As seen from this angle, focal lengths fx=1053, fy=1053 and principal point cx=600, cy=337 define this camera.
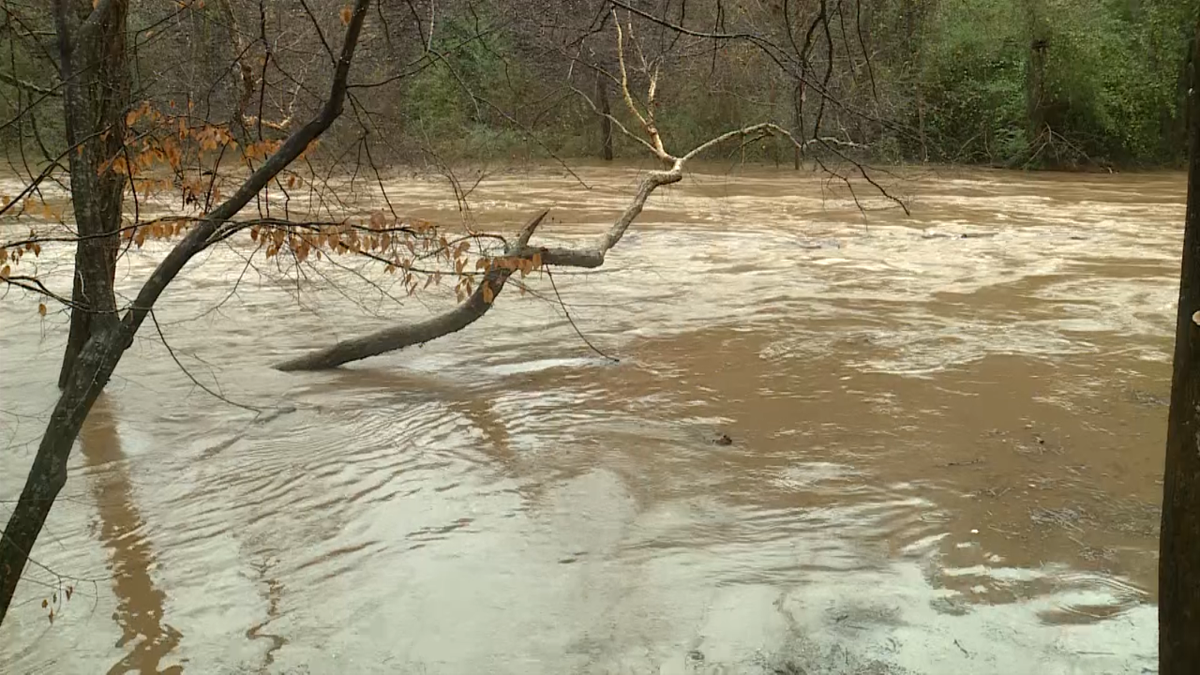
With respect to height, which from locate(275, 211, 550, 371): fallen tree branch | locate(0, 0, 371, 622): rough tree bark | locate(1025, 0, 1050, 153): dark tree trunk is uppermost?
locate(1025, 0, 1050, 153): dark tree trunk

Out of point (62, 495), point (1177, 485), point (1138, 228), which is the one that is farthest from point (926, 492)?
point (1138, 228)

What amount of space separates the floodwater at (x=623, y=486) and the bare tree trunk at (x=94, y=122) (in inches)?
36.8

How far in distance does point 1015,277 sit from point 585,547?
33.7 feet

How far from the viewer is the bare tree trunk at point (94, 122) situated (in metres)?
4.57

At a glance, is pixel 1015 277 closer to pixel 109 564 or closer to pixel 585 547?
pixel 585 547

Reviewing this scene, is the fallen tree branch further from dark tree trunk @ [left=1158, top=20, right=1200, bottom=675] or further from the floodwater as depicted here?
dark tree trunk @ [left=1158, top=20, right=1200, bottom=675]

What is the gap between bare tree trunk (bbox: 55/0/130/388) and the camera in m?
4.57

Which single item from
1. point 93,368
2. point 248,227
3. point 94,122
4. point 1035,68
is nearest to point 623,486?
point 248,227

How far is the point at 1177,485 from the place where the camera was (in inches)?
123

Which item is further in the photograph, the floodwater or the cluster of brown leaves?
the floodwater

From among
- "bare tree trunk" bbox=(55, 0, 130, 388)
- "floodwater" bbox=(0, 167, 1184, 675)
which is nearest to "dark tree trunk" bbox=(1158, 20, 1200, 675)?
"floodwater" bbox=(0, 167, 1184, 675)

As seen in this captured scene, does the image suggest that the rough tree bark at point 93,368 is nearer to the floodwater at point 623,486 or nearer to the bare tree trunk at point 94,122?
the bare tree trunk at point 94,122

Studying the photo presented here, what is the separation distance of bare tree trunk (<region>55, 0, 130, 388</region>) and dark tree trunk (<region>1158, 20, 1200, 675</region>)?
11.4 ft

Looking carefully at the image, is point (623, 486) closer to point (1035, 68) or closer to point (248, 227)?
point (248, 227)
